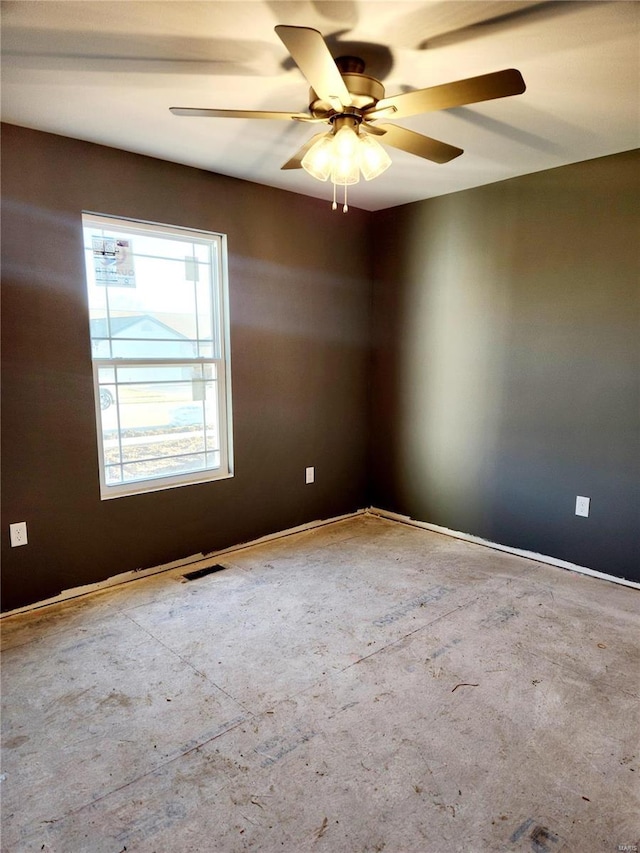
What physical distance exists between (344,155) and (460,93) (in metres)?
0.43

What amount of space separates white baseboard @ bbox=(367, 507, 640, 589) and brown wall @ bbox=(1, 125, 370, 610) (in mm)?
335

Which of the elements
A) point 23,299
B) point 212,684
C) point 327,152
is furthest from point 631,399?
point 23,299

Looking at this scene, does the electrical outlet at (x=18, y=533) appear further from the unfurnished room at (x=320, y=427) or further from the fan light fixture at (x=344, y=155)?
the fan light fixture at (x=344, y=155)

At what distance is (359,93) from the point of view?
1702 millimetres

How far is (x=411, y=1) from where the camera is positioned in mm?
1492

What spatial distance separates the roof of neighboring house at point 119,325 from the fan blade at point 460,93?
177cm

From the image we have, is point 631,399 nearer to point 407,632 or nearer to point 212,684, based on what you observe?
point 407,632

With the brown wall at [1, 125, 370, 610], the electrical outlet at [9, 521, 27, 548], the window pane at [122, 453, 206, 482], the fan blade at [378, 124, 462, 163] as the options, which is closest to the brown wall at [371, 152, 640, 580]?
the brown wall at [1, 125, 370, 610]

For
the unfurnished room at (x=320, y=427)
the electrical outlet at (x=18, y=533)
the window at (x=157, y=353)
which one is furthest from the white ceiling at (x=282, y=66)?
the electrical outlet at (x=18, y=533)

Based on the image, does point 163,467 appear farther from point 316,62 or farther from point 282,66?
point 316,62

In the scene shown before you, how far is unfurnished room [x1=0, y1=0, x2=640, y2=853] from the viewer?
1.54 metres

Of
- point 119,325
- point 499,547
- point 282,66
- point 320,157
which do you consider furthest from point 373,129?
point 499,547

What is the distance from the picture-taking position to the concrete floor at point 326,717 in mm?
1425

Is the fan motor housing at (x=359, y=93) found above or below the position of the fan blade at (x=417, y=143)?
above
